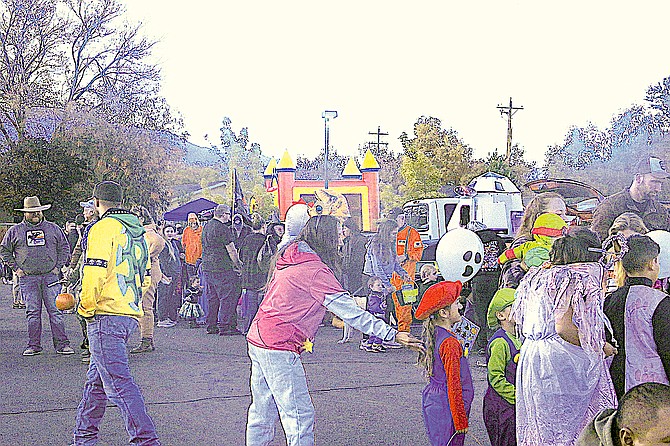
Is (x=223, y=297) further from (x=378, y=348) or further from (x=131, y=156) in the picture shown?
(x=131, y=156)

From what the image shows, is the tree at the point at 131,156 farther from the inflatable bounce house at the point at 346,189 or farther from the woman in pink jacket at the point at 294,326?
the woman in pink jacket at the point at 294,326

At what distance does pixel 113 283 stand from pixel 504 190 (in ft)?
26.0

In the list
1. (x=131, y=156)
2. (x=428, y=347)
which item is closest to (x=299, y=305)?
(x=428, y=347)

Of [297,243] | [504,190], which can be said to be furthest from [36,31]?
[297,243]

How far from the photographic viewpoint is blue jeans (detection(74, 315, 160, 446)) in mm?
4395

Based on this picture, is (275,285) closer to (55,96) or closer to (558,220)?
(558,220)

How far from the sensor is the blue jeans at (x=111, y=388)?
4.39 m

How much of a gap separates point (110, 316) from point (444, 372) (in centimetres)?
190

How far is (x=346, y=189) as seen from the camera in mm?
16141

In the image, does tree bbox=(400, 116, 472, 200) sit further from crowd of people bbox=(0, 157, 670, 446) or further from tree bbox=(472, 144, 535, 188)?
→ crowd of people bbox=(0, 157, 670, 446)

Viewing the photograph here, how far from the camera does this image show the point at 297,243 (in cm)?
408

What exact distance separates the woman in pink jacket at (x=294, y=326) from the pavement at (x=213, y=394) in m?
1.19

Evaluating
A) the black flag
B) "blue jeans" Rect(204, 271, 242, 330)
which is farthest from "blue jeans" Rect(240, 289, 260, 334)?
the black flag

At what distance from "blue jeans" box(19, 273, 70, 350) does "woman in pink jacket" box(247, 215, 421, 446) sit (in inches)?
185
